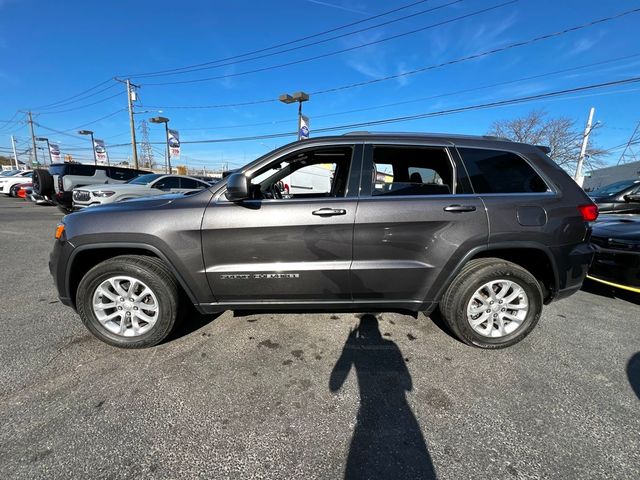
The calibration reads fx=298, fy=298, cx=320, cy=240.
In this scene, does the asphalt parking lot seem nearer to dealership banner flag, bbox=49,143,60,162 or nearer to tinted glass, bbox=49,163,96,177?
tinted glass, bbox=49,163,96,177

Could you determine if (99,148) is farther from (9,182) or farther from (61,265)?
(61,265)

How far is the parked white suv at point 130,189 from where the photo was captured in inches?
336

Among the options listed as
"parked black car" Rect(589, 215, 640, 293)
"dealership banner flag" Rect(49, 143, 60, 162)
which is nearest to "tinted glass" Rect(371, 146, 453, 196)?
"parked black car" Rect(589, 215, 640, 293)

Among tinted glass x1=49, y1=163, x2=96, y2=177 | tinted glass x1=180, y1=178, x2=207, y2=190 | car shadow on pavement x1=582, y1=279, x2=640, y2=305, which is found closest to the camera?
car shadow on pavement x1=582, y1=279, x2=640, y2=305

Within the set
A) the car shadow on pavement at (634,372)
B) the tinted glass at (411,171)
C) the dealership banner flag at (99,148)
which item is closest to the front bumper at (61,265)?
the tinted glass at (411,171)

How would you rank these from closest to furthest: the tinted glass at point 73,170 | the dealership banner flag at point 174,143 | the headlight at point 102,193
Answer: the headlight at point 102,193 < the tinted glass at point 73,170 < the dealership banner flag at point 174,143

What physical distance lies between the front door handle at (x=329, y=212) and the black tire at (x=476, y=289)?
1.20 m

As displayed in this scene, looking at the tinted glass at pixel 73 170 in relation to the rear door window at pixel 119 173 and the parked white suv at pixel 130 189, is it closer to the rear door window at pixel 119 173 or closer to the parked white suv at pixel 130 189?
the rear door window at pixel 119 173

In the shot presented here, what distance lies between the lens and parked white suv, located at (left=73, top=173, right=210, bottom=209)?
8547mm

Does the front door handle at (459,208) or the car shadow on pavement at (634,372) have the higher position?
the front door handle at (459,208)

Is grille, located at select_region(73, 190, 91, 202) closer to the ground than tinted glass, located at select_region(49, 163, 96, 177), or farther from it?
closer to the ground

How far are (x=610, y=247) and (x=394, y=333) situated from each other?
2.94 m

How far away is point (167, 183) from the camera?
10.7m

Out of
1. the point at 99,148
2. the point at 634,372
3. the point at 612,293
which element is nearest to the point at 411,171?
the point at 634,372
